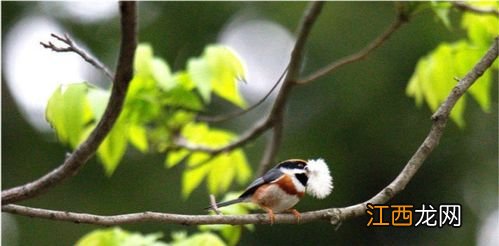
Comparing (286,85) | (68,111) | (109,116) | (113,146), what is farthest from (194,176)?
(109,116)

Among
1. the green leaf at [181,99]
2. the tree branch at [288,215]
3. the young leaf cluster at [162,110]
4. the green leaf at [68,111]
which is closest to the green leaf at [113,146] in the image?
the young leaf cluster at [162,110]

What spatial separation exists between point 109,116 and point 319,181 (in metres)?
0.41

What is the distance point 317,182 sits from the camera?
137cm

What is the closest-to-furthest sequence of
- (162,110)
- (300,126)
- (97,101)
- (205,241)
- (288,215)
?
(288,215) → (97,101) → (205,241) → (162,110) → (300,126)

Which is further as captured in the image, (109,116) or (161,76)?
(161,76)

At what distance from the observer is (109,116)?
1194 mm

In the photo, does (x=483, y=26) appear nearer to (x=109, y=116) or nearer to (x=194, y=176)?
(x=194, y=176)

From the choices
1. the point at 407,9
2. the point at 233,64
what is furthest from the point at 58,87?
the point at 407,9

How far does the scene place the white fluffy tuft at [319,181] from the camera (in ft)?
4.43

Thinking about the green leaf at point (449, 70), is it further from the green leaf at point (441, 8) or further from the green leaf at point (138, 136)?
the green leaf at point (138, 136)

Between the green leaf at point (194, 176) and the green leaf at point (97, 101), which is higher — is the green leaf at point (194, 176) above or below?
below

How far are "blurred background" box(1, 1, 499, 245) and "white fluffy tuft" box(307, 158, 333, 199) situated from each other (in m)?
0.85

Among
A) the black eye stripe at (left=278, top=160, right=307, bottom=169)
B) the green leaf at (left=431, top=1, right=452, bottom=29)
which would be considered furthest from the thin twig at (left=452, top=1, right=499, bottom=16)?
the black eye stripe at (left=278, top=160, right=307, bottom=169)

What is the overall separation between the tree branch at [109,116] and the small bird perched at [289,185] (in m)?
0.25
